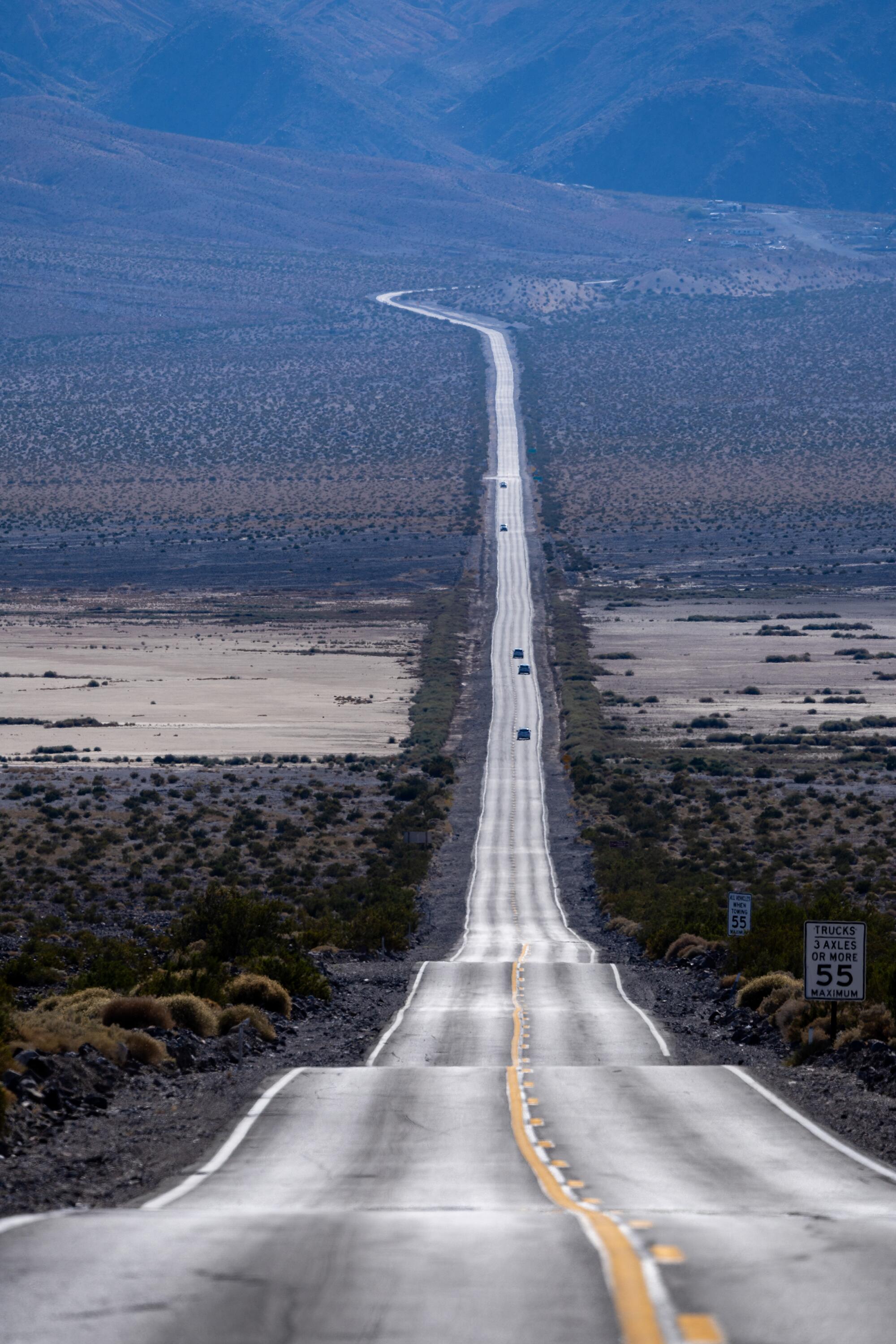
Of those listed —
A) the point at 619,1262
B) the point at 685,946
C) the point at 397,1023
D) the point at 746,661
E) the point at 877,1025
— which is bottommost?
the point at 397,1023

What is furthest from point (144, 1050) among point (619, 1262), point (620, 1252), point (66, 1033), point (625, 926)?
point (625, 926)

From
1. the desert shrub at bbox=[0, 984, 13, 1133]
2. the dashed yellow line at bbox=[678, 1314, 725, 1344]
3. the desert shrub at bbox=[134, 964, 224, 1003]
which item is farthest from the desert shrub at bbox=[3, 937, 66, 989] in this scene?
the dashed yellow line at bbox=[678, 1314, 725, 1344]

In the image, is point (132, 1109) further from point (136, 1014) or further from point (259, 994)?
point (259, 994)

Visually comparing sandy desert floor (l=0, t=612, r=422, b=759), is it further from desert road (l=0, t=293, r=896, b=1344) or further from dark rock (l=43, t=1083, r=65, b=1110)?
dark rock (l=43, t=1083, r=65, b=1110)

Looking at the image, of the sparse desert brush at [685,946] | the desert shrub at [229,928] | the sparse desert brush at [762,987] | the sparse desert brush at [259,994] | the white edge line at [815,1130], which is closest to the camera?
the white edge line at [815,1130]

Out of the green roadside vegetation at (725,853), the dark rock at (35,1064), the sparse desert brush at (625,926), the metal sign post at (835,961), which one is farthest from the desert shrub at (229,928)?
the metal sign post at (835,961)

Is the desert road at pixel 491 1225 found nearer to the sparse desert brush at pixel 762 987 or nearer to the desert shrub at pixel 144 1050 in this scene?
the desert shrub at pixel 144 1050

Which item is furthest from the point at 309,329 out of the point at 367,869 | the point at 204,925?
the point at 204,925

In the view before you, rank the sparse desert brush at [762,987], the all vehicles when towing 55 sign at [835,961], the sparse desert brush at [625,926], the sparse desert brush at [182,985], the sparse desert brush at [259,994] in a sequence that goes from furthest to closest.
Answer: the sparse desert brush at [625,926]
the sparse desert brush at [762,987]
the sparse desert brush at [259,994]
the sparse desert brush at [182,985]
the all vehicles when towing 55 sign at [835,961]
